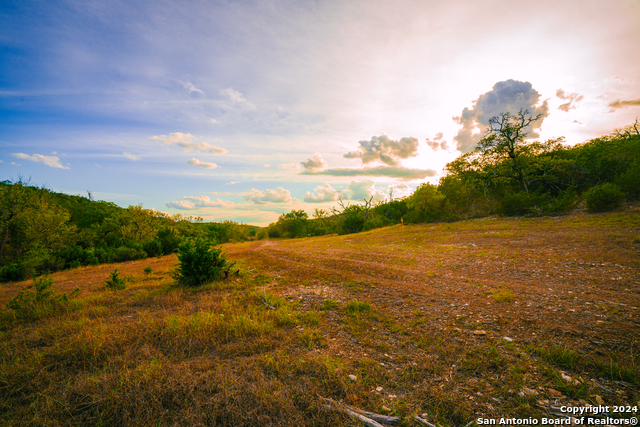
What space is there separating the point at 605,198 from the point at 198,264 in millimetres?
32102

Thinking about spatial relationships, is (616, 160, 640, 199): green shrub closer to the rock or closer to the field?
the field

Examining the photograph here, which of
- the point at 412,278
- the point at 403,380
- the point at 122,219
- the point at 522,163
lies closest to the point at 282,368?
the point at 403,380

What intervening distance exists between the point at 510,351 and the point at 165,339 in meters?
7.28

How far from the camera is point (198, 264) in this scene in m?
10.7

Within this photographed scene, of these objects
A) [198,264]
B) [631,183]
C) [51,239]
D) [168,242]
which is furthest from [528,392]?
[51,239]

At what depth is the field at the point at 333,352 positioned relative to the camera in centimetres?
317

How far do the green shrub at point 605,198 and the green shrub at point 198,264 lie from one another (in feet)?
102

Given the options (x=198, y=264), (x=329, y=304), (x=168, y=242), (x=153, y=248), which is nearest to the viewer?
(x=329, y=304)

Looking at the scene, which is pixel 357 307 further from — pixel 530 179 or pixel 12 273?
pixel 530 179

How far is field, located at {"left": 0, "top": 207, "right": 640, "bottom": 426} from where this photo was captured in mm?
3174

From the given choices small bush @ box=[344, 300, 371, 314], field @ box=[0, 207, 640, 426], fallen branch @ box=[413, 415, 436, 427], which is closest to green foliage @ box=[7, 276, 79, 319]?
field @ box=[0, 207, 640, 426]

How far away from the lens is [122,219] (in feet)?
124

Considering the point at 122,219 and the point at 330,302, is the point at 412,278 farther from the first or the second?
the point at 122,219

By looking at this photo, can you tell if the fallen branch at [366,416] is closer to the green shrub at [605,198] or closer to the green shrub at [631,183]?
the green shrub at [605,198]
